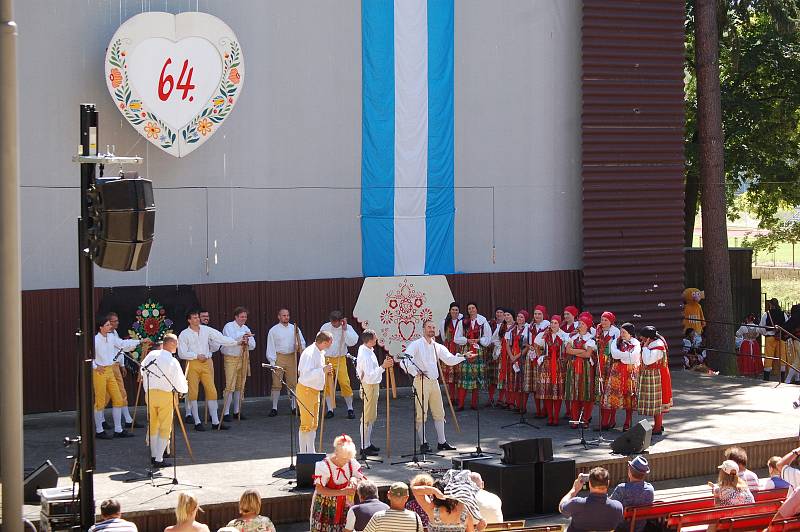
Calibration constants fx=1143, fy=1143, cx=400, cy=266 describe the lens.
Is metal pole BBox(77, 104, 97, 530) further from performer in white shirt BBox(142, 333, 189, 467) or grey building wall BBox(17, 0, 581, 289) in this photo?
grey building wall BBox(17, 0, 581, 289)

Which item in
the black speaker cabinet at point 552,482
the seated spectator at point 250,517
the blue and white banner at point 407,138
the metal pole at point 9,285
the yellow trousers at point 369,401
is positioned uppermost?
the blue and white banner at point 407,138

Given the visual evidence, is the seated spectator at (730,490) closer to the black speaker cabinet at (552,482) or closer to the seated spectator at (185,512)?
the black speaker cabinet at (552,482)

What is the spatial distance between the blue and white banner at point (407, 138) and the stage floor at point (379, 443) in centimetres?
254

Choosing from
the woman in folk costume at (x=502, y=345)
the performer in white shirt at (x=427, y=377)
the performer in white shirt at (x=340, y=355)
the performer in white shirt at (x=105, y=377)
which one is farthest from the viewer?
the woman in folk costume at (x=502, y=345)

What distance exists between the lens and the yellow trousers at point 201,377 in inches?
583

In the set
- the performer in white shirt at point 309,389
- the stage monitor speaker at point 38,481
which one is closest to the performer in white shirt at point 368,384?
the performer in white shirt at point 309,389

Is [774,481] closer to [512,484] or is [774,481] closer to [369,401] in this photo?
[512,484]

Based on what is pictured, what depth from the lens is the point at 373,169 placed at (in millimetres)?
17906

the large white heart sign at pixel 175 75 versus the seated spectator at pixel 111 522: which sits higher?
the large white heart sign at pixel 175 75

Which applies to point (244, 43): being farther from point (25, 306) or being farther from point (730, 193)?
point (730, 193)

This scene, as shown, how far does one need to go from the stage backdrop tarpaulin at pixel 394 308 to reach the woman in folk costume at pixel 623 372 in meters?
4.01

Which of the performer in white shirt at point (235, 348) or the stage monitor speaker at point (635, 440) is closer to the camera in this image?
the stage monitor speaker at point (635, 440)

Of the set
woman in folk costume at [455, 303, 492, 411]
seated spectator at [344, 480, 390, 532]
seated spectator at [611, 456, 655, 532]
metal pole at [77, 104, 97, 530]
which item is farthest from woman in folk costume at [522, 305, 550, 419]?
metal pole at [77, 104, 97, 530]

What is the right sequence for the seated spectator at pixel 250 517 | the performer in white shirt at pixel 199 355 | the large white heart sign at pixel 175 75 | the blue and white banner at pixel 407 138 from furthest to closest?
the blue and white banner at pixel 407 138
the large white heart sign at pixel 175 75
the performer in white shirt at pixel 199 355
the seated spectator at pixel 250 517
